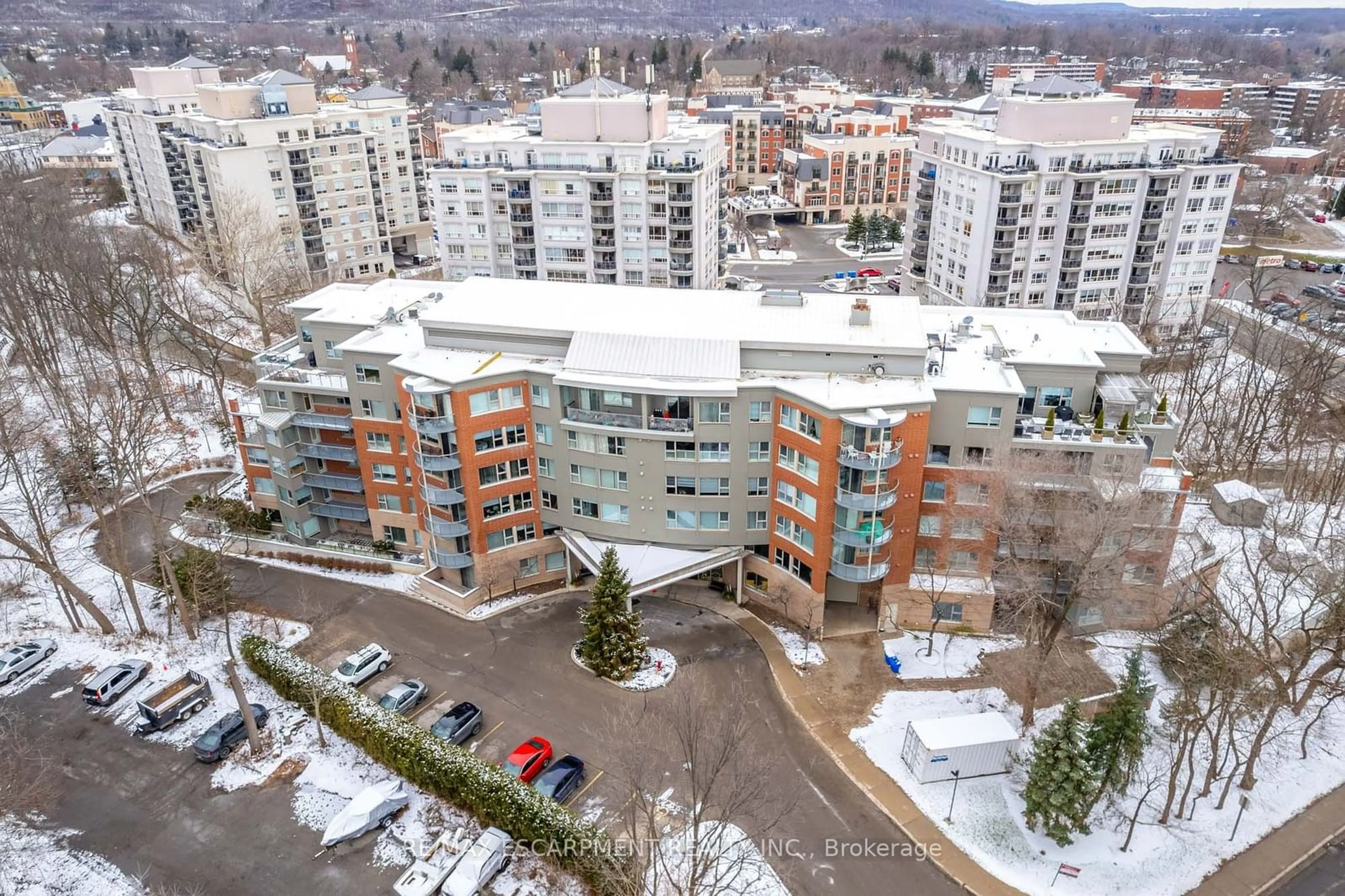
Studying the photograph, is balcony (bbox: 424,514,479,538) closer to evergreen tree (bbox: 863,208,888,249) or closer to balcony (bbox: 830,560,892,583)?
balcony (bbox: 830,560,892,583)

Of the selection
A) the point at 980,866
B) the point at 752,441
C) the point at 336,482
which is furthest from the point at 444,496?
the point at 980,866

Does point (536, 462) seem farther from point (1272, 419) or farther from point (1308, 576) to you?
point (1272, 419)

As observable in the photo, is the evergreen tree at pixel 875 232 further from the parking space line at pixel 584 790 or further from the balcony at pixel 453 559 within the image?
the parking space line at pixel 584 790

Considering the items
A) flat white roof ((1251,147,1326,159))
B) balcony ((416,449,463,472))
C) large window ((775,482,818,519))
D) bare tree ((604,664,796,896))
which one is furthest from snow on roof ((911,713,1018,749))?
flat white roof ((1251,147,1326,159))

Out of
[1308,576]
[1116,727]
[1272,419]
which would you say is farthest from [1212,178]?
[1116,727]

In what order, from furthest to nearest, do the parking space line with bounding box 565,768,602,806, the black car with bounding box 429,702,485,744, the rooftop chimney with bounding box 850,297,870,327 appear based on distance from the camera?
the rooftop chimney with bounding box 850,297,870,327, the black car with bounding box 429,702,485,744, the parking space line with bounding box 565,768,602,806

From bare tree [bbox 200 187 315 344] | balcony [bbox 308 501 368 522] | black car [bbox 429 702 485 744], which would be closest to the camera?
black car [bbox 429 702 485 744]

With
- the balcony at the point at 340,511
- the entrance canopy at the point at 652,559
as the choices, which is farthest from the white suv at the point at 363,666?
the balcony at the point at 340,511
